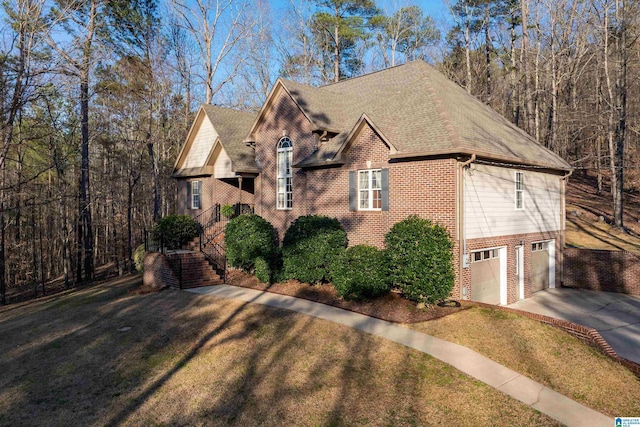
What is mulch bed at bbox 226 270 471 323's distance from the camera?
37.0 ft

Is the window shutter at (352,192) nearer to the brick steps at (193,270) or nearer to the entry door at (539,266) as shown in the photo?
the brick steps at (193,270)

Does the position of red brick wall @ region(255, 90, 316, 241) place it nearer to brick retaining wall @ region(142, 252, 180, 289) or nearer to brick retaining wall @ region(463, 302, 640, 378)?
brick retaining wall @ region(142, 252, 180, 289)

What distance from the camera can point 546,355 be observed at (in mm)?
8977

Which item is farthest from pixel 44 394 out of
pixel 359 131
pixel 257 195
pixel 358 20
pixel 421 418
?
pixel 358 20

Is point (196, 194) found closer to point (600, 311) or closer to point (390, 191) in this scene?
point (390, 191)

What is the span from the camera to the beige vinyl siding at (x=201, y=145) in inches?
914

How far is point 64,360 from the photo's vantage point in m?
9.59

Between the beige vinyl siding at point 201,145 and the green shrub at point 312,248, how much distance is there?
10.2 metres

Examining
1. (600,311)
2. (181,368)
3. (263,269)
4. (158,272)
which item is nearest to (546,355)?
(600,311)

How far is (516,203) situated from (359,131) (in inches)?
264

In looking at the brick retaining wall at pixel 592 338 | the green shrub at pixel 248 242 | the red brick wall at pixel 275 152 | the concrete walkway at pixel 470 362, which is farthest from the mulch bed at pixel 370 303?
the red brick wall at pixel 275 152

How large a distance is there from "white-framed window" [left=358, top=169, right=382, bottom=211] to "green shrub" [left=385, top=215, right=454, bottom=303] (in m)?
2.42

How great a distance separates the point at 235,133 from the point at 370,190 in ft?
35.5

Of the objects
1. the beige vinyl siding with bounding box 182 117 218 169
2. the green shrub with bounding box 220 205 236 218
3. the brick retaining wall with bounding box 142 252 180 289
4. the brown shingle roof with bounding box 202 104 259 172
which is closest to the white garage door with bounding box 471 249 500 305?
the brick retaining wall with bounding box 142 252 180 289
